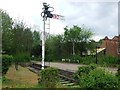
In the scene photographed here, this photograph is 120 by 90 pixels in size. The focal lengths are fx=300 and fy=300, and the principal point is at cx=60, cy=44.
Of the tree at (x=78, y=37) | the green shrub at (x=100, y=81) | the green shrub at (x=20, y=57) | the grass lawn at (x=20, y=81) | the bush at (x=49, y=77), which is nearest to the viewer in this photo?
the green shrub at (x=100, y=81)

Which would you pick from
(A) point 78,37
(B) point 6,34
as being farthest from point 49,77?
(A) point 78,37

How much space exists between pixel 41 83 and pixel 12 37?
1782cm

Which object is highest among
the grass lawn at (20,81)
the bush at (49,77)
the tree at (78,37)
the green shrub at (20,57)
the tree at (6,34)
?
the tree at (78,37)

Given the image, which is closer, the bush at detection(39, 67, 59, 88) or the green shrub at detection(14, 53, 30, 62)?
the bush at detection(39, 67, 59, 88)

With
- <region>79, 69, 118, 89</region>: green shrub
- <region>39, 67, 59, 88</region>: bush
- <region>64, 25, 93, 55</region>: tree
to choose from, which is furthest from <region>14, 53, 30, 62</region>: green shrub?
<region>64, 25, 93, 55</region>: tree

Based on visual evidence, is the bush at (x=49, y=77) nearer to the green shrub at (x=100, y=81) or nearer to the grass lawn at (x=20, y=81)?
the grass lawn at (x=20, y=81)

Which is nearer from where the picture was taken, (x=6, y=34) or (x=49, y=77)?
(x=49, y=77)

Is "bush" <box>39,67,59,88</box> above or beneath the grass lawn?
above

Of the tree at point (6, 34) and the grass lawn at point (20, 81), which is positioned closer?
the grass lawn at point (20, 81)

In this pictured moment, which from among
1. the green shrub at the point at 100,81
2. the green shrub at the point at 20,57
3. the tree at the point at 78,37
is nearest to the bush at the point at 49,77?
the green shrub at the point at 100,81

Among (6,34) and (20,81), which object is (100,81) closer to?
(20,81)

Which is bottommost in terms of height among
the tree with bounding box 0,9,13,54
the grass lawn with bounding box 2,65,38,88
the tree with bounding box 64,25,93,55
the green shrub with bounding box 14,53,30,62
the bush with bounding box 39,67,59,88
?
the grass lawn with bounding box 2,65,38,88

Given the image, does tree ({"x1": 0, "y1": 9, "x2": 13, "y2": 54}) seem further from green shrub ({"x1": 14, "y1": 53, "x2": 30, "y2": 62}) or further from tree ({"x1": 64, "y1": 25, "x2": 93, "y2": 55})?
tree ({"x1": 64, "y1": 25, "x2": 93, "y2": 55})

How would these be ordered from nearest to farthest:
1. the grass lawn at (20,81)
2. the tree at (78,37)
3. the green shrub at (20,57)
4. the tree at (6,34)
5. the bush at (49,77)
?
the bush at (49,77) → the grass lawn at (20,81) → the tree at (6,34) → the green shrub at (20,57) → the tree at (78,37)
